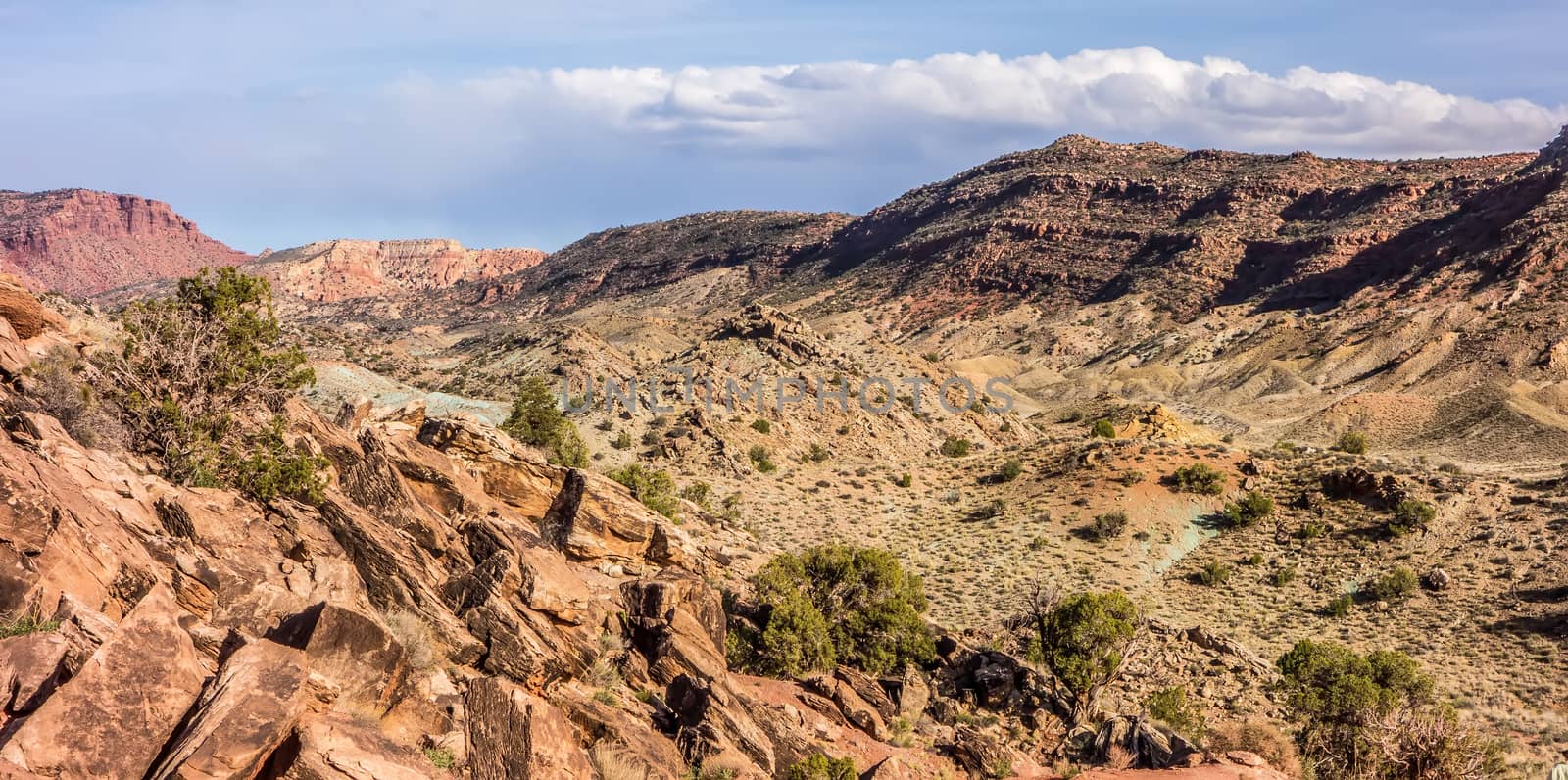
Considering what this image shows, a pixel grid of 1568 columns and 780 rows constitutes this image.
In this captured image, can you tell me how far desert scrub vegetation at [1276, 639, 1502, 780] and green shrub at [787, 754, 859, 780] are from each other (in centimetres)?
1148

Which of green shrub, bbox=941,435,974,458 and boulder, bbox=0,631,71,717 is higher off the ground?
boulder, bbox=0,631,71,717

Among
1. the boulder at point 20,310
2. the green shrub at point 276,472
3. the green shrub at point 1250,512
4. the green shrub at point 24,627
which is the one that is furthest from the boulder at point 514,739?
the green shrub at point 1250,512

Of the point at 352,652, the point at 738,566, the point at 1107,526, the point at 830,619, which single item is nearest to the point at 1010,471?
the point at 1107,526

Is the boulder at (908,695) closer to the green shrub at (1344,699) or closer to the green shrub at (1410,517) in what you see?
the green shrub at (1344,699)

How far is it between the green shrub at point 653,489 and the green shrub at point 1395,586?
84.5ft

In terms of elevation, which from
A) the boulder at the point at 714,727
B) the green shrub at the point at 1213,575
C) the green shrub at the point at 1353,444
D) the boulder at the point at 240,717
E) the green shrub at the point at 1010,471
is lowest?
the green shrub at the point at 1353,444

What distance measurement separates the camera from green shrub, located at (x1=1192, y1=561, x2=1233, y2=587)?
36.5 meters

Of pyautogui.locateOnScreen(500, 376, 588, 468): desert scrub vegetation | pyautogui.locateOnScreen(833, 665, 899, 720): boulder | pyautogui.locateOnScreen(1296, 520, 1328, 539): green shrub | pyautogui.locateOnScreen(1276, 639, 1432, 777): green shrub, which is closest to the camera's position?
pyautogui.locateOnScreen(1276, 639, 1432, 777): green shrub

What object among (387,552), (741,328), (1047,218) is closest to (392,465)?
(387,552)

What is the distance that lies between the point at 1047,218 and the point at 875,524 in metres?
121

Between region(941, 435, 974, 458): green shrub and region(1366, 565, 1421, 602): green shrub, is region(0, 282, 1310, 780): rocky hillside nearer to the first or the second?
region(1366, 565, 1421, 602): green shrub

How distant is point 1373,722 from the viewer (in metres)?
19.5

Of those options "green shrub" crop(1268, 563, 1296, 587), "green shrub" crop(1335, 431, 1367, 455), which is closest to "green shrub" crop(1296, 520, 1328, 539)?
"green shrub" crop(1268, 563, 1296, 587)

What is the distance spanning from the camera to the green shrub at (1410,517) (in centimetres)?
3703
